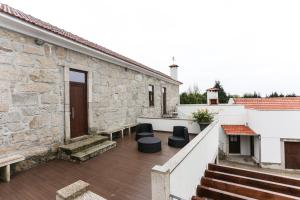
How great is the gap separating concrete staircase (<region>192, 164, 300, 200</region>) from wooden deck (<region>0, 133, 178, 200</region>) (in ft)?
4.65

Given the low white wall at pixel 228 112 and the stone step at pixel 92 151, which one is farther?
the low white wall at pixel 228 112

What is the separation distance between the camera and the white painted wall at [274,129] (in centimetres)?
1206

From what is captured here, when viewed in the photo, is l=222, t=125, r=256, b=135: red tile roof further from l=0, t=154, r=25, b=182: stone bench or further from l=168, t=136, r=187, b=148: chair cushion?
l=0, t=154, r=25, b=182: stone bench

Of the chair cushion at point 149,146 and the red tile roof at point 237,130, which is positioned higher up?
the chair cushion at point 149,146

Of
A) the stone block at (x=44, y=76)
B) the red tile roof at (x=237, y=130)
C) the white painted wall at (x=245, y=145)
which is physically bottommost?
the white painted wall at (x=245, y=145)

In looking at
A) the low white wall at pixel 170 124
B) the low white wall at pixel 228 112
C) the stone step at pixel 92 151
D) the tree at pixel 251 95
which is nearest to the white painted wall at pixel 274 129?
the low white wall at pixel 228 112

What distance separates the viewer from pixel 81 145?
16.1 ft

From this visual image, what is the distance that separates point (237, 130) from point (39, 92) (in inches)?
591

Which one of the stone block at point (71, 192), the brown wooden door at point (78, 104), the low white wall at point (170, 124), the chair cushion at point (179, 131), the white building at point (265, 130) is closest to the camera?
the stone block at point (71, 192)

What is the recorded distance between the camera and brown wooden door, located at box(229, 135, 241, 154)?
15.9 metres

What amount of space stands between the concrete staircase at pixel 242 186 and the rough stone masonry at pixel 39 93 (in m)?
4.30

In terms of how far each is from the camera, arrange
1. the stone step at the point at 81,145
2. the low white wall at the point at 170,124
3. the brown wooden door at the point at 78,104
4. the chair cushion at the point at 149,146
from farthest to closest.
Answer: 1. the low white wall at the point at 170,124
2. the brown wooden door at the point at 78,104
3. the chair cushion at the point at 149,146
4. the stone step at the point at 81,145

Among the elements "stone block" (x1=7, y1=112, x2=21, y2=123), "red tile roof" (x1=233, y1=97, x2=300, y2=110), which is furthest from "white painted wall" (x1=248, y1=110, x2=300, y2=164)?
"stone block" (x1=7, y1=112, x2=21, y2=123)

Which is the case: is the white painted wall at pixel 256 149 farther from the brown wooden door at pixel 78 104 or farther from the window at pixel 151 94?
the brown wooden door at pixel 78 104
